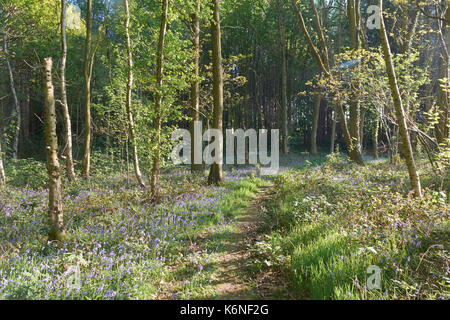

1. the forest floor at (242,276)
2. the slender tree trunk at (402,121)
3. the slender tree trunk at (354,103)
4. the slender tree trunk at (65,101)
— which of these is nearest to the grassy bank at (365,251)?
the forest floor at (242,276)

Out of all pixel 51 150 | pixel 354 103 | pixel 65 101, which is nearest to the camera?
pixel 51 150

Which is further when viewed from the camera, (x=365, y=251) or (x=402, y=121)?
(x=402, y=121)

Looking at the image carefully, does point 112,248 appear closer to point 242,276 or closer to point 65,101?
point 242,276

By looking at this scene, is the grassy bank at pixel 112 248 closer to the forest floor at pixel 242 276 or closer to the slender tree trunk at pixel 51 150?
the forest floor at pixel 242 276

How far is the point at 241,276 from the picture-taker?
13.6ft

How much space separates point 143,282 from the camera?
3504mm

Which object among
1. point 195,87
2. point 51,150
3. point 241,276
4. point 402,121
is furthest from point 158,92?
Result: point 402,121

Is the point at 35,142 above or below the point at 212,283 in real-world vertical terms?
above

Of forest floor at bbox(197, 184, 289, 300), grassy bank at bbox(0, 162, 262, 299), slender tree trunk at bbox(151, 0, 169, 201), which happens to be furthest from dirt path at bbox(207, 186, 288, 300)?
slender tree trunk at bbox(151, 0, 169, 201)

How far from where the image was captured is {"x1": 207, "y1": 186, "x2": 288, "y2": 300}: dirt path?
11.9 ft
